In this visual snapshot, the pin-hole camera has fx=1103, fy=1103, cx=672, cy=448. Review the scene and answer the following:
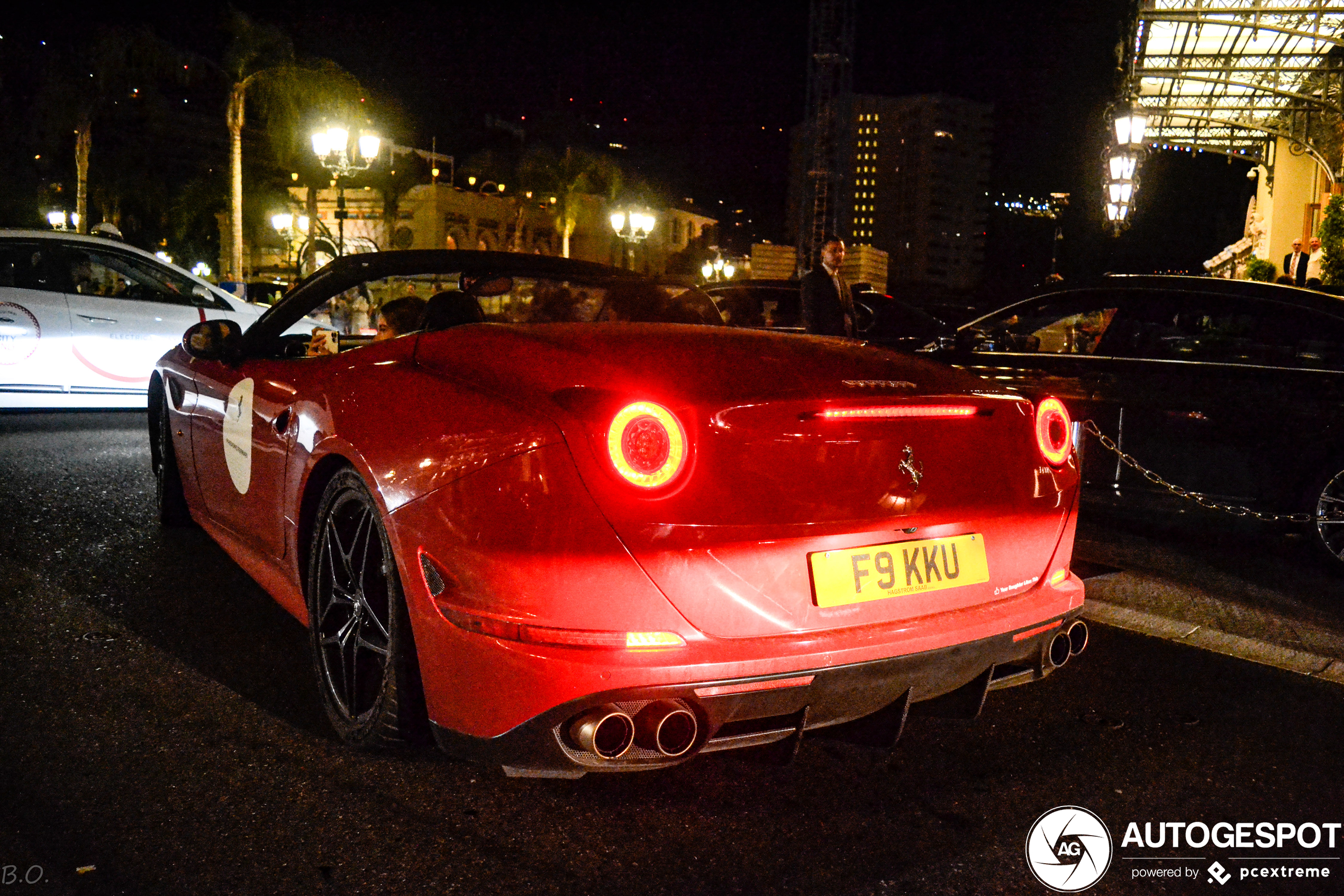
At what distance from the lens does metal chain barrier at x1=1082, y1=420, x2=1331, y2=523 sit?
500cm

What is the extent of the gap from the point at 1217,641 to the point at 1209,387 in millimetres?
1717

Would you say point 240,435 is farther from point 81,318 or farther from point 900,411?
point 81,318

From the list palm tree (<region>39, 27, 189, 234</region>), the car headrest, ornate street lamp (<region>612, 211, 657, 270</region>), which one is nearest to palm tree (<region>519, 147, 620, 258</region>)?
palm tree (<region>39, 27, 189, 234</region>)

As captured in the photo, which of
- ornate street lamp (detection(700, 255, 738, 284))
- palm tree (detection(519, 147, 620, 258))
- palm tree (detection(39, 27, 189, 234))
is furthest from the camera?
ornate street lamp (detection(700, 255, 738, 284))

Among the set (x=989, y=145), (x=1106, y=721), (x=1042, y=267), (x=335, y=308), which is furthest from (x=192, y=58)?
(x=989, y=145)

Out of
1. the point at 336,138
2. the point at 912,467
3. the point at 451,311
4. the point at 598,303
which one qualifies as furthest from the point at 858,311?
the point at 336,138

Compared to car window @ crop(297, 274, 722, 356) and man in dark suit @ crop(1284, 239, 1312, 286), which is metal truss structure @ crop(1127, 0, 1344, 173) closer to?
man in dark suit @ crop(1284, 239, 1312, 286)

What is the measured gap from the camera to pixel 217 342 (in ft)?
12.6

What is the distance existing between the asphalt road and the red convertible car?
0.67 feet

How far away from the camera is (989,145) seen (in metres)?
169

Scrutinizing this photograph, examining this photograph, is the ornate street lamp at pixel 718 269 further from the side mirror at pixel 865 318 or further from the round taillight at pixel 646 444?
the round taillight at pixel 646 444

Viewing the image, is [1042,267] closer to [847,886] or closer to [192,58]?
[192,58]

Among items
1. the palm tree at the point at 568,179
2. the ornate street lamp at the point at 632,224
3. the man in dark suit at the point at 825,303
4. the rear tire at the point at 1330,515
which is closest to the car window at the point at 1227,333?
the rear tire at the point at 1330,515

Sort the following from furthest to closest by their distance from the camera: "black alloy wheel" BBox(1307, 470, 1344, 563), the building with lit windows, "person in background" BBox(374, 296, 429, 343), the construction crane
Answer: the building with lit windows
the construction crane
"black alloy wheel" BBox(1307, 470, 1344, 563)
"person in background" BBox(374, 296, 429, 343)
